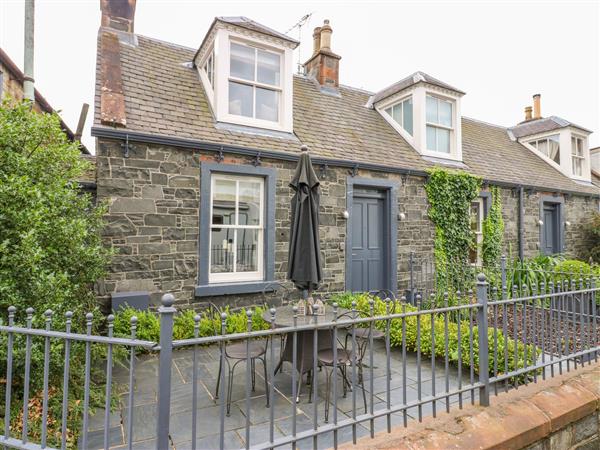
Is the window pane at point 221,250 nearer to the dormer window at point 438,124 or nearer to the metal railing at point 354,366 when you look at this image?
the metal railing at point 354,366

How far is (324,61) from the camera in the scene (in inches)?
396

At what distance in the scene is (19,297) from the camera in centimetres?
331

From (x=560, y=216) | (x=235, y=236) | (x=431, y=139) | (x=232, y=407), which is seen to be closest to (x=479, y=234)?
(x=431, y=139)

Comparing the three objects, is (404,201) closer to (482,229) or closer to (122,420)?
(482,229)

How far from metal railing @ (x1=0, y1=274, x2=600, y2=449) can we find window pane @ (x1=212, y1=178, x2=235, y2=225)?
237 centimetres

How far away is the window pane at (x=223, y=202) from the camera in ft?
20.8

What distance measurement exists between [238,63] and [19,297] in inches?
225

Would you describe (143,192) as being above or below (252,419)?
above

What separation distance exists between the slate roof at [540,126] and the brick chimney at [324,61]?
29.0 ft

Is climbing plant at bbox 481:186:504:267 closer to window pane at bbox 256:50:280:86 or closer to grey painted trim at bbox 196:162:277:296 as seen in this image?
grey painted trim at bbox 196:162:277:296

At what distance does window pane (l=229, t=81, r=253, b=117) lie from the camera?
698cm

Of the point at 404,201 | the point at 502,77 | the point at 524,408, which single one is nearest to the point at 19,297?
the point at 524,408

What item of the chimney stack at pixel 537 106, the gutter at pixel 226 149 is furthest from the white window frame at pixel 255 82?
the chimney stack at pixel 537 106

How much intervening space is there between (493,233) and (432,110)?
156 inches
